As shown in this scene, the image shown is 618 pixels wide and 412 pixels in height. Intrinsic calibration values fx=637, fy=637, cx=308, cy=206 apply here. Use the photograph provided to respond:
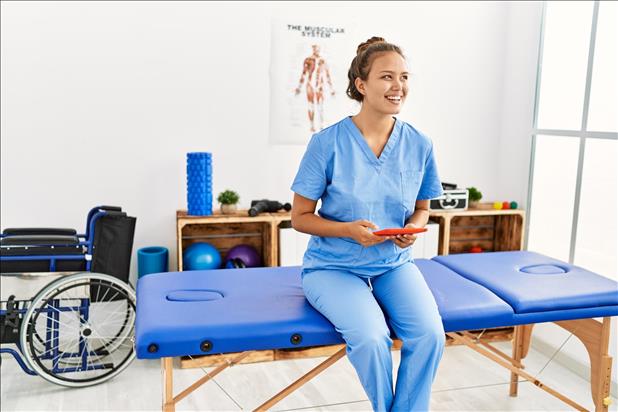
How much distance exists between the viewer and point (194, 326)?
1.77 metres

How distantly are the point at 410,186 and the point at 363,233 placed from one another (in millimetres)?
284

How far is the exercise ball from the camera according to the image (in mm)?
3201

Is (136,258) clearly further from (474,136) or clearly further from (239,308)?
(474,136)

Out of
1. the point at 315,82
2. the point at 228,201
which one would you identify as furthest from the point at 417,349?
the point at 315,82

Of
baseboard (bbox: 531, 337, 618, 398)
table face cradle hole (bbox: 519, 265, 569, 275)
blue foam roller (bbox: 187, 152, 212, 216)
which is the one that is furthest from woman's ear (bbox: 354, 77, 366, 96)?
baseboard (bbox: 531, 337, 618, 398)

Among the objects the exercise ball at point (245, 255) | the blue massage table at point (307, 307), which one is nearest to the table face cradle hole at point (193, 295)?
the blue massage table at point (307, 307)

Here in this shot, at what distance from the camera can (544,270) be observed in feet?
8.04

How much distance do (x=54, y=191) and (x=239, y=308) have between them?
5.38 feet

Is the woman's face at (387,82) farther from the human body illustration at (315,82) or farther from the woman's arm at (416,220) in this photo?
the human body illustration at (315,82)

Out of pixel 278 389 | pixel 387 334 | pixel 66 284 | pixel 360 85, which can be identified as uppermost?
pixel 360 85

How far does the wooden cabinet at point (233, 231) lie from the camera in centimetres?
306

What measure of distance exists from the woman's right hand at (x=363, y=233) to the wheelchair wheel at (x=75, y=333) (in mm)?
1046

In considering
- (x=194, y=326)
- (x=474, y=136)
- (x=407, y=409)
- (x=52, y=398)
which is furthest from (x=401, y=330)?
(x=474, y=136)

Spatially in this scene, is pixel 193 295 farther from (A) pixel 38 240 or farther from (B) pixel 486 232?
(B) pixel 486 232
